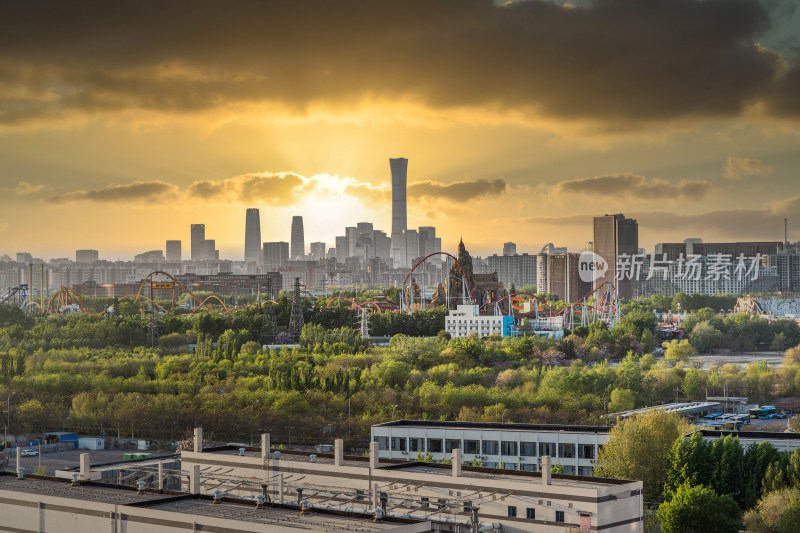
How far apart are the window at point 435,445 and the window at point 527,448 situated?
2.71m

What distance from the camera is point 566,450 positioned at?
109 feet

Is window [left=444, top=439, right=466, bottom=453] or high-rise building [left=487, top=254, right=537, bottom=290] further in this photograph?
high-rise building [left=487, top=254, right=537, bottom=290]

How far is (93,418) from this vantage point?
46938 millimetres

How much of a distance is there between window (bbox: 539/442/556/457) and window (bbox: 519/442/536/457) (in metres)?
0.22

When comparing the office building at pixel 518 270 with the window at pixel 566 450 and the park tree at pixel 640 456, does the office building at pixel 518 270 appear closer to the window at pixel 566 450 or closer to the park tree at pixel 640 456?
the window at pixel 566 450

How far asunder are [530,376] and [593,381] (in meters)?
4.09

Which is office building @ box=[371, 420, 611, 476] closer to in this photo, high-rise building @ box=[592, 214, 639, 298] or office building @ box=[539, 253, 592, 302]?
office building @ box=[539, 253, 592, 302]

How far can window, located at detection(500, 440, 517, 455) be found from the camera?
33.6m

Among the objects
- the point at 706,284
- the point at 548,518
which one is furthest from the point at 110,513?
the point at 706,284

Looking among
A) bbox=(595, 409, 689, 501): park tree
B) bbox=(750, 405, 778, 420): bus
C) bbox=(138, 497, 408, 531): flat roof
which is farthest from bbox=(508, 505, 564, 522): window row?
bbox=(750, 405, 778, 420): bus

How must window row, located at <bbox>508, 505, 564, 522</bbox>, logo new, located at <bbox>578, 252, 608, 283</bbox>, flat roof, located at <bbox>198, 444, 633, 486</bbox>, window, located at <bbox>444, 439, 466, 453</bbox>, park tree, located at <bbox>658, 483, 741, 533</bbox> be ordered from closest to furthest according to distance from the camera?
1. window row, located at <bbox>508, 505, 564, 522</bbox>
2. flat roof, located at <bbox>198, 444, 633, 486</bbox>
3. park tree, located at <bbox>658, 483, 741, 533</bbox>
4. window, located at <bbox>444, 439, 466, 453</bbox>
5. logo new, located at <bbox>578, 252, 608, 283</bbox>

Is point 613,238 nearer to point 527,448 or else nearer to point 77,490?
point 527,448

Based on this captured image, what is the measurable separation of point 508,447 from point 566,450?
1.80 metres

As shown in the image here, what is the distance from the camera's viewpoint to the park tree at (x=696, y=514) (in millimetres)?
24812
